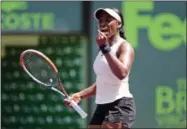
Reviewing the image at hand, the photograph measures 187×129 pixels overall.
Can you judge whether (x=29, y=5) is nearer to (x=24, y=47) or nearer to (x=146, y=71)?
(x=24, y=47)

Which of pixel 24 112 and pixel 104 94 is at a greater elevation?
pixel 104 94

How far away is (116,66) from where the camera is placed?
4.31m

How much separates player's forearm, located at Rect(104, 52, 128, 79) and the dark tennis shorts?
33cm

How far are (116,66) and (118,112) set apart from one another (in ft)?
1.42

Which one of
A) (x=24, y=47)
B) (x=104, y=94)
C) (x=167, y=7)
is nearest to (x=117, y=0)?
(x=167, y=7)

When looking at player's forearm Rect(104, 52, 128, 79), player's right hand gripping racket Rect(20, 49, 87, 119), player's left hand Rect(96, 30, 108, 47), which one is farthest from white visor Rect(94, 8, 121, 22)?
player's right hand gripping racket Rect(20, 49, 87, 119)

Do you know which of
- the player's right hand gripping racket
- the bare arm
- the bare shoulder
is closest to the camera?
the bare arm

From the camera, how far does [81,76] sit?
8367mm

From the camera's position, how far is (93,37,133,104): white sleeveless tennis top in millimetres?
4555

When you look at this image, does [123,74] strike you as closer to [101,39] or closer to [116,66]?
[116,66]

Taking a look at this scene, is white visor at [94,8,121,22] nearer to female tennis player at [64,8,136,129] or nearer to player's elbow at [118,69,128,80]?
female tennis player at [64,8,136,129]

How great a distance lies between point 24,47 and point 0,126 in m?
1.02

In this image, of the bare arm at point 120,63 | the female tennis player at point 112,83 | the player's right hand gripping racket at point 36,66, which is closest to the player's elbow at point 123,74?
the bare arm at point 120,63

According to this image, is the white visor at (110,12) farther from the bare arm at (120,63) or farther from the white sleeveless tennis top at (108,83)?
the bare arm at (120,63)
